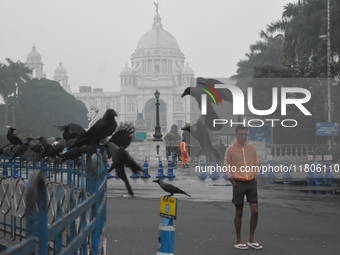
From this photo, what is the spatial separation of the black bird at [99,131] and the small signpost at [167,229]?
6.45 feet

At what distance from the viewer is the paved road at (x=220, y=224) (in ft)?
27.4

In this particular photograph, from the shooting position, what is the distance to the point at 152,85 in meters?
186

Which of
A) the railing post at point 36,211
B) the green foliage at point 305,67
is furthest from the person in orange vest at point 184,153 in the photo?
the railing post at point 36,211

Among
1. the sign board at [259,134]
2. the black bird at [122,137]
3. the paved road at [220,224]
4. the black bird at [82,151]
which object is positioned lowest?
the paved road at [220,224]

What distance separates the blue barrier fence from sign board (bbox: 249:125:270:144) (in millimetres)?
27557

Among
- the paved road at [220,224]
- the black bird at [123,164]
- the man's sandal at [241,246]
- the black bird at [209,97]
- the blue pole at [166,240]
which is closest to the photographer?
the black bird at [123,164]

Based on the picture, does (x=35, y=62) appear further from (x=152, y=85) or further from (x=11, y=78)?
(x=11, y=78)

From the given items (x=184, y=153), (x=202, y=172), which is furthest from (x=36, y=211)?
(x=184, y=153)

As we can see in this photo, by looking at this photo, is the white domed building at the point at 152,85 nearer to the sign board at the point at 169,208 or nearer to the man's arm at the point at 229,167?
the man's arm at the point at 229,167

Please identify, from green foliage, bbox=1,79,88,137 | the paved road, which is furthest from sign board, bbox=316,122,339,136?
green foliage, bbox=1,79,88,137

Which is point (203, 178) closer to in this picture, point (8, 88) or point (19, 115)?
point (8, 88)

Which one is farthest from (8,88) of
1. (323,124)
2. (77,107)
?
(323,124)

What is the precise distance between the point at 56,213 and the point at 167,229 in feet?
8.62

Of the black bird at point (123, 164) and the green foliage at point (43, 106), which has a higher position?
the green foliage at point (43, 106)
